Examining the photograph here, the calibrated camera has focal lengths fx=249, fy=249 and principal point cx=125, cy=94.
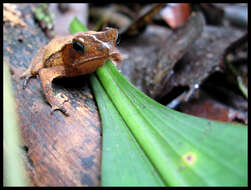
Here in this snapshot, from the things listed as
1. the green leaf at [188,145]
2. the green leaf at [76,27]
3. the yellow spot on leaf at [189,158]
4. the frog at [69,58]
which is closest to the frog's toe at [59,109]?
the frog at [69,58]

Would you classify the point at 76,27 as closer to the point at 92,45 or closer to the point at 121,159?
the point at 92,45

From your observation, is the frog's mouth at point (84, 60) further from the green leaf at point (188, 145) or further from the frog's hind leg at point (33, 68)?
the green leaf at point (188, 145)

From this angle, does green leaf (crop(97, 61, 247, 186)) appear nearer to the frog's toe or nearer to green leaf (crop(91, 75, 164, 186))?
green leaf (crop(91, 75, 164, 186))

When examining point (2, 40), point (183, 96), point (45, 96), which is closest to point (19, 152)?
point (45, 96)

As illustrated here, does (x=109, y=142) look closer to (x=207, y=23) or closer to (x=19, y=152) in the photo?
(x=19, y=152)

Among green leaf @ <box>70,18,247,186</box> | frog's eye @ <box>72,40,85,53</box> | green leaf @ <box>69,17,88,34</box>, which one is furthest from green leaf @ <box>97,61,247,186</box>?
green leaf @ <box>69,17,88,34</box>

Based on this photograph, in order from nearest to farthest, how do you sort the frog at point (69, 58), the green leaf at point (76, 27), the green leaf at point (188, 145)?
the green leaf at point (188, 145) → the frog at point (69, 58) → the green leaf at point (76, 27)

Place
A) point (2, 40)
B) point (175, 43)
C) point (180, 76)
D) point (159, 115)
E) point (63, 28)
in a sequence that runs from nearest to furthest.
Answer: point (159, 115) < point (2, 40) < point (180, 76) < point (175, 43) < point (63, 28)
